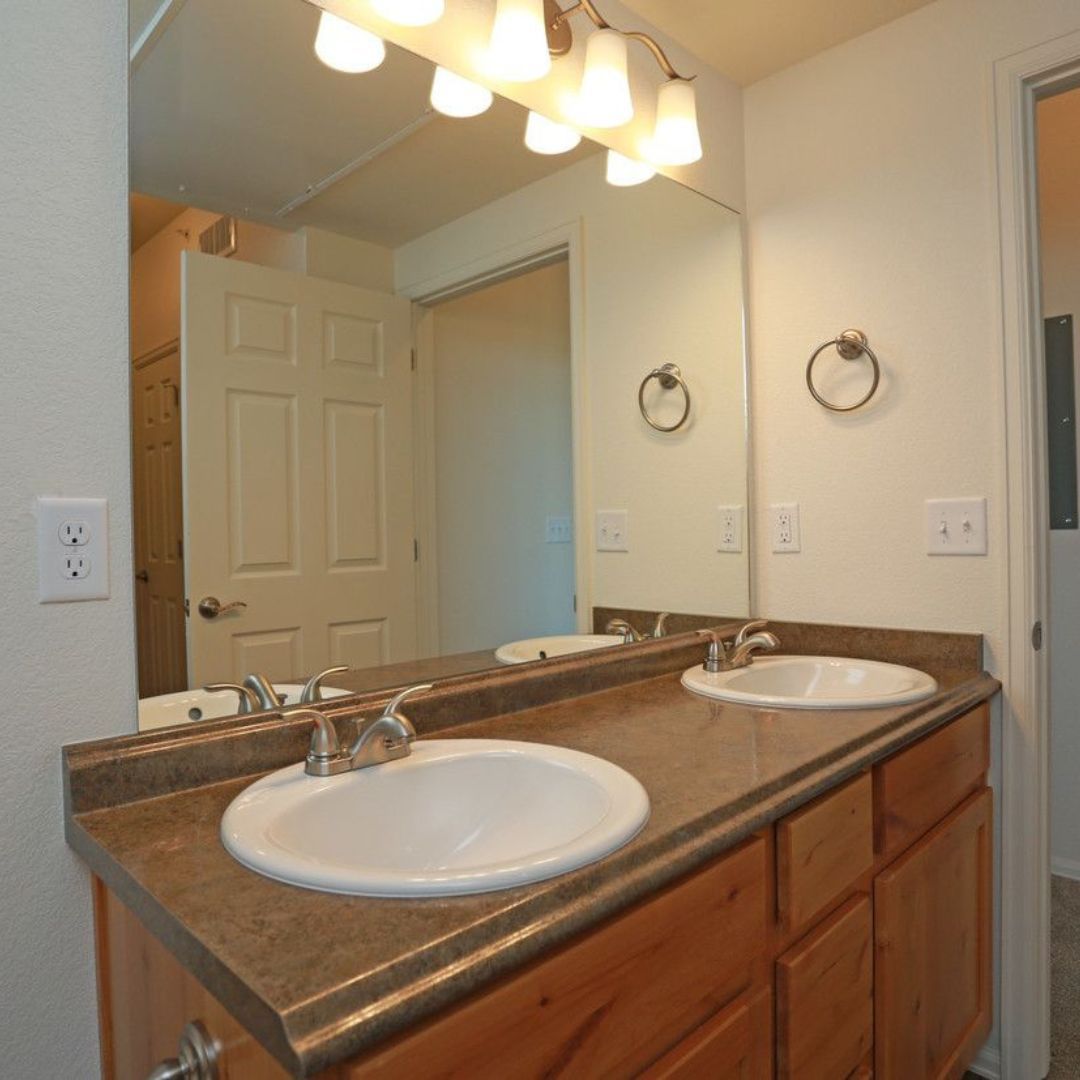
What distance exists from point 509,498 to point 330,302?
0.49 m

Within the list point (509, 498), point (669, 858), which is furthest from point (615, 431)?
point (669, 858)

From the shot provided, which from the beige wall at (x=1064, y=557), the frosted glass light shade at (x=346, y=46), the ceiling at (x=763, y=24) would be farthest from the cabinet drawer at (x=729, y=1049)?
the beige wall at (x=1064, y=557)

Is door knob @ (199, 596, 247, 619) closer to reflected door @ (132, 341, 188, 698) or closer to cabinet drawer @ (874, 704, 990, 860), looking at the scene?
reflected door @ (132, 341, 188, 698)

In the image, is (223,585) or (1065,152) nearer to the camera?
(223,585)

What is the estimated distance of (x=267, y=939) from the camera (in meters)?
0.62

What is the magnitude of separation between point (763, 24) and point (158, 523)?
1632 millimetres

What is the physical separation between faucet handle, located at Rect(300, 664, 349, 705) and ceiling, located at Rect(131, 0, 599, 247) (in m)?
0.67

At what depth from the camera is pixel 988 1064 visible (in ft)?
5.40

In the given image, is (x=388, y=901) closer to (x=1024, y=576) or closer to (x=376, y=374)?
(x=376, y=374)

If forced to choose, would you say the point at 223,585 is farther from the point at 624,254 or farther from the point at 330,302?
the point at 624,254

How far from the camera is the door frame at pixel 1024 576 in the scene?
1.56 meters

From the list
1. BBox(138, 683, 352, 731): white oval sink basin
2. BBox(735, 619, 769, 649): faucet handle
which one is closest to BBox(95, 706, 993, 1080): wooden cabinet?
BBox(138, 683, 352, 731): white oval sink basin

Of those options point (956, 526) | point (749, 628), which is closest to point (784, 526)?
point (749, 628)

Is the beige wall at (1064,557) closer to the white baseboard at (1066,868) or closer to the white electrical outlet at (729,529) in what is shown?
the white baseboard at (1066,868)
